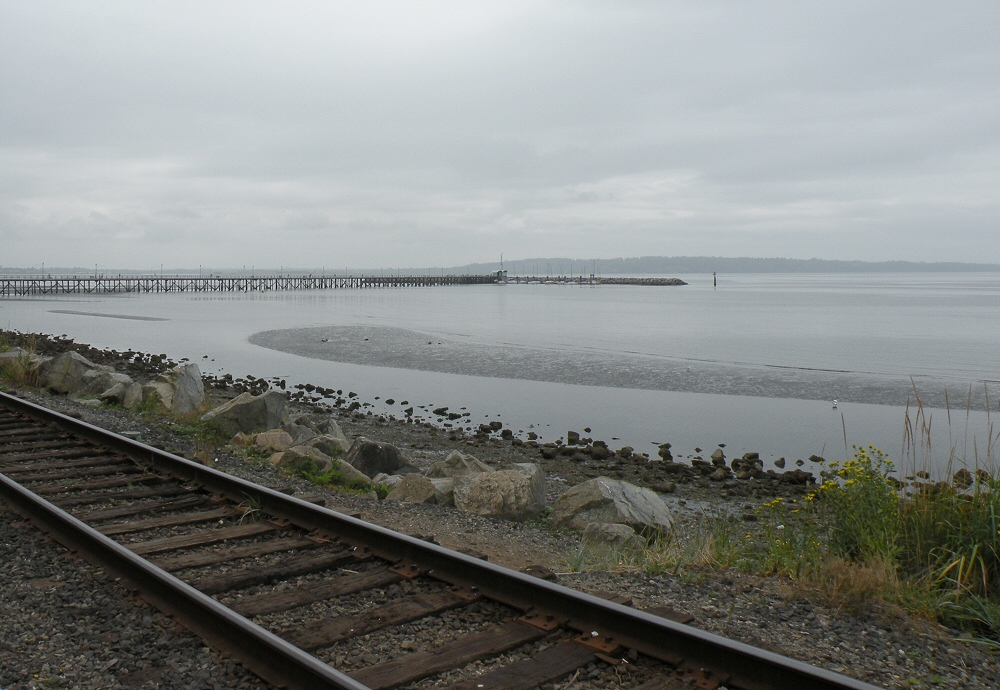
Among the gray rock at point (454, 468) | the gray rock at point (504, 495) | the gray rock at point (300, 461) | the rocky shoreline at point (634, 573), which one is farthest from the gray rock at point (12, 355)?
the gray rock at point (504, 495)

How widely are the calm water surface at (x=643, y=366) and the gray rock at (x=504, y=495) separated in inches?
171

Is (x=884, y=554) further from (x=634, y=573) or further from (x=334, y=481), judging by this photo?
(x=334, y=481)

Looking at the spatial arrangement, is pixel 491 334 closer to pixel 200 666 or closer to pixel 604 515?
pixel 604 515

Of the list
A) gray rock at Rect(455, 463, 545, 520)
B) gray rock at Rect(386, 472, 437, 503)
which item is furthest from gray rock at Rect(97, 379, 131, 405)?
gray rock at Rect(455, 463, 545, 520)

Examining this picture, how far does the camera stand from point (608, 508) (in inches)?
Result: 341

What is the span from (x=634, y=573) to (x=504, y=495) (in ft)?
11.7

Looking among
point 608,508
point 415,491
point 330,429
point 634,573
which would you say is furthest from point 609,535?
point 330,429

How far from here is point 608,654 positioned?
3977mm

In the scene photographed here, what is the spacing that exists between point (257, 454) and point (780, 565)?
731 cm

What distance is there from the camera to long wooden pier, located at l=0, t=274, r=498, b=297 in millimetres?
111863

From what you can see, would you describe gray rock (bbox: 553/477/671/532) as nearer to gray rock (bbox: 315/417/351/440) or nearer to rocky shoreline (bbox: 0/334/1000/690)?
rocky shoreline (bbox: 0/334/1000/690)

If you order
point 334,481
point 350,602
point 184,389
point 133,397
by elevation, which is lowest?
A: point 334,481

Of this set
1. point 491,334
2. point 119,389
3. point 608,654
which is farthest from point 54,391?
point 491,334

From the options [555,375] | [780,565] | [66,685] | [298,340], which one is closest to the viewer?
[66,685]
